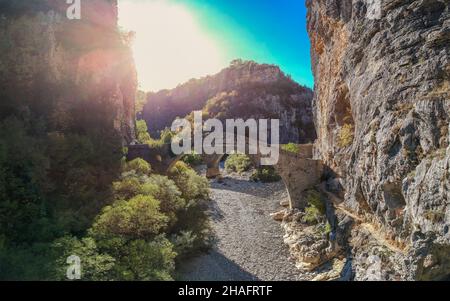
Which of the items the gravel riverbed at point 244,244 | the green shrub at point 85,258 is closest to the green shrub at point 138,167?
the gravel riverbed at point 244,244

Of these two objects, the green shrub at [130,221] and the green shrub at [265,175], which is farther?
the green shrub at [265,175]

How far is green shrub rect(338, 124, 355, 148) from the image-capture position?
809 inches

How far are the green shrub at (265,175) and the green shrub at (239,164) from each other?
13.8 feet

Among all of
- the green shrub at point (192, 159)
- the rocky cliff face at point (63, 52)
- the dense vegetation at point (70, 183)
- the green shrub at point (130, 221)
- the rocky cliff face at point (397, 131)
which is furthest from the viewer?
the green shrub at point (192, 159)

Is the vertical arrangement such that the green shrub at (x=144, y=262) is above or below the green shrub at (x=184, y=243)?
above

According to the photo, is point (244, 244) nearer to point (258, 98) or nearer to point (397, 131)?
point (397, 131)

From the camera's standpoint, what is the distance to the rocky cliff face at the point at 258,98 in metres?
60.9

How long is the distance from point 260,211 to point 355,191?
11.2 m

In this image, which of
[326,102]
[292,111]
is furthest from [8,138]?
[292,111]

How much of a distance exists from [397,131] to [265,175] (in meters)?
24.6

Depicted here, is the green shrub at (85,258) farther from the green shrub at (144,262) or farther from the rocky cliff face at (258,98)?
the rocky cliff face at (258,98)

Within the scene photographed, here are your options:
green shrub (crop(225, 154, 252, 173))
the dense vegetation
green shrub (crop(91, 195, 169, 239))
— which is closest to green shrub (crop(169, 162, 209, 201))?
the dense vegetation

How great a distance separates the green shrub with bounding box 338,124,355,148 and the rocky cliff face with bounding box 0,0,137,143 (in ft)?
54.2
